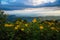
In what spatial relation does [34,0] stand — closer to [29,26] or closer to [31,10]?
[31,10]

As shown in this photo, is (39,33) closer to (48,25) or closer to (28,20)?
(48,25)

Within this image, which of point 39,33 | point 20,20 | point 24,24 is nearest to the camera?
point 39,33

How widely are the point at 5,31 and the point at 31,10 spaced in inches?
29.3

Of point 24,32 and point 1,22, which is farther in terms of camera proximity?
point 1,22

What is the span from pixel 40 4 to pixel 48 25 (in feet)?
1.67

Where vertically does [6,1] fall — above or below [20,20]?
above

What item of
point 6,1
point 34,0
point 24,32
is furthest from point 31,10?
point 24,32

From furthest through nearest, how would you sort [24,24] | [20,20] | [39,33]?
[20,20] → [24,24] → [39,33]

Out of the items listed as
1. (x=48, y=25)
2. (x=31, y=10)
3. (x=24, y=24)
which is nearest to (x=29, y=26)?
(x=24, y=24)

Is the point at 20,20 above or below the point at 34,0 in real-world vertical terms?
below

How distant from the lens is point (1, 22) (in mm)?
3076

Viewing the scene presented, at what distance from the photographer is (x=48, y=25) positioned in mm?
3082

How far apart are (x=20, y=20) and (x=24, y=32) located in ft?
1.45

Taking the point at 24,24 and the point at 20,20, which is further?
the point at 20,20
